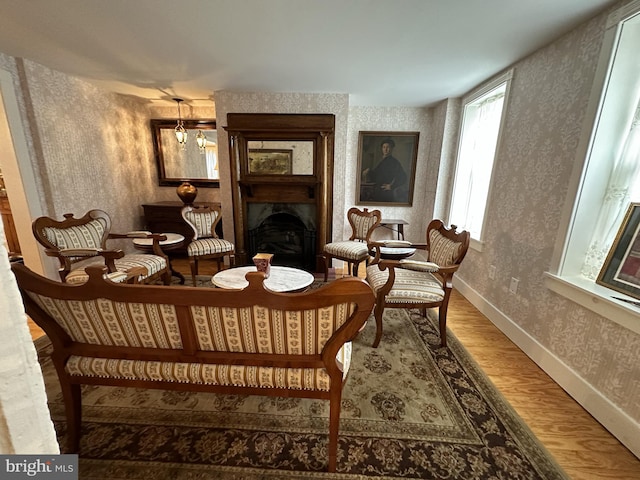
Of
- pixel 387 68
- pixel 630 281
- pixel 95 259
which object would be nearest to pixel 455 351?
pixel 630 281

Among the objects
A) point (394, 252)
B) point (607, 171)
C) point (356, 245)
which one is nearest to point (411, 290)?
point (394, 252)

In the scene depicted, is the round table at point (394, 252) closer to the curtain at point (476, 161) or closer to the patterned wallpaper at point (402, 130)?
the curtain at point (476, 161)

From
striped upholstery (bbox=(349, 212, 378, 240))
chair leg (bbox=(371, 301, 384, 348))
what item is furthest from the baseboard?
striped upholstery (bbox=(349, 212, 378, 240))

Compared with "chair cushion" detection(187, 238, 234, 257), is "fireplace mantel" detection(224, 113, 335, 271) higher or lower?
higher

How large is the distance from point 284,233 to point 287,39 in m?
2.28

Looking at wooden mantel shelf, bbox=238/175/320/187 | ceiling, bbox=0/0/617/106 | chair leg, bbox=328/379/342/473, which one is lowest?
chair leg, bbox=328/379/342/473

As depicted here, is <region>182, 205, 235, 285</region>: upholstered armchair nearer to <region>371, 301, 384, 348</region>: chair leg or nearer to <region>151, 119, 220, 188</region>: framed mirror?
<region>151, 119, 220, 188</region>: framed mirror

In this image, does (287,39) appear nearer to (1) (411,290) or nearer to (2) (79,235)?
(1) (411,290)

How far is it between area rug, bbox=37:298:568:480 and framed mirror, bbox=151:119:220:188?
305cm

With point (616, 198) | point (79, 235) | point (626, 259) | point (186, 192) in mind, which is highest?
point (616, 198)

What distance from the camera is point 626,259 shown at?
1479mm

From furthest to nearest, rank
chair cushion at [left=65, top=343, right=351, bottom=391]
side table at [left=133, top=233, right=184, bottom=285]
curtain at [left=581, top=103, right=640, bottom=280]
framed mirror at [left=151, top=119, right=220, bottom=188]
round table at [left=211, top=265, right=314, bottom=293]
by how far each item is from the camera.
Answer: framed mirror at [left=151, top=119, right=220, bottom=188] < side table at [left=133, top=233, right=184, bottom=285] < round table at [left=211, top=265, right=314, bottom=293] < curtain at [left=581, top=103, right=640, bottom=280] < chair cushion at [left=65, top=343, right=351, bottom=391]

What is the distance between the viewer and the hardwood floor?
1.26m

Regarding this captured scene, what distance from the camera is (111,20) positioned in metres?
1.79
